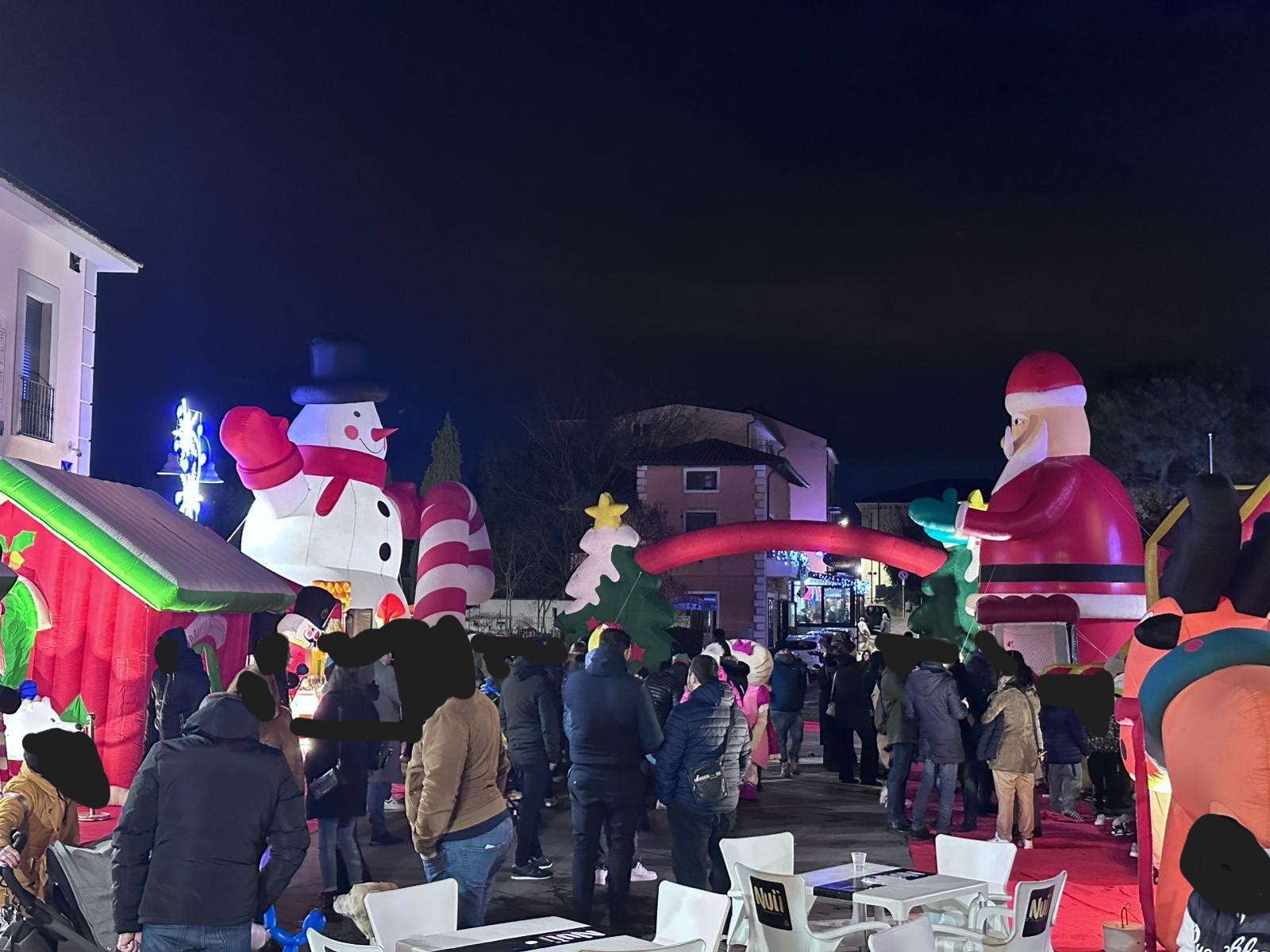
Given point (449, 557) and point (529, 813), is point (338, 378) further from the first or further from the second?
point (529, 813)

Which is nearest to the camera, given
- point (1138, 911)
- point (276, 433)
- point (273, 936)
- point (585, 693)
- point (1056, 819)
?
point (273, 936)

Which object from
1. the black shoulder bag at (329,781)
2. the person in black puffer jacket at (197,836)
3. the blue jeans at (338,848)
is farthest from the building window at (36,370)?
the person in black puffer jacket at (197,836)

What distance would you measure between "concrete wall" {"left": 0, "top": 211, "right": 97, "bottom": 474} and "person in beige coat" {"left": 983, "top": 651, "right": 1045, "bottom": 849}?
11.6 meters

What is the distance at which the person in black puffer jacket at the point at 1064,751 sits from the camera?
11.9 metres

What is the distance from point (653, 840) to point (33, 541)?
231 inches

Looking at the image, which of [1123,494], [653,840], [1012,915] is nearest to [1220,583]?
[1012,915]

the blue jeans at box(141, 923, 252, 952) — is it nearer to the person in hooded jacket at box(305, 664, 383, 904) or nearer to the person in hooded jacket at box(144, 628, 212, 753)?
the person in hooded jacket at box(305, 664, 383, 904)

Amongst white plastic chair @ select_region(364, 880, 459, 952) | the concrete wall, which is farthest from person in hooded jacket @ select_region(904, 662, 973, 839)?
the concrete wall

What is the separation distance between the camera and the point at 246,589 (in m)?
12.4

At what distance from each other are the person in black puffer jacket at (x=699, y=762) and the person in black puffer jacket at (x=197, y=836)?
328 centimetres

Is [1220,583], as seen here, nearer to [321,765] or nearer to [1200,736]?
[1200,736]

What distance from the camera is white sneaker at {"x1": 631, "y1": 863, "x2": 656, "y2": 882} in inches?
360

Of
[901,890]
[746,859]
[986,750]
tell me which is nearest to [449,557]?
[986,750]

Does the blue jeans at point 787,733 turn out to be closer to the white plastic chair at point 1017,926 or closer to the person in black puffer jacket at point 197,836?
the white plastic chair at point 1017,926
